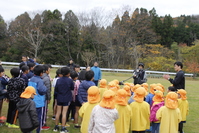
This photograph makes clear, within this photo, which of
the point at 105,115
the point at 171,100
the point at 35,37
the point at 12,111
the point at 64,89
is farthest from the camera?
the point at 35,37

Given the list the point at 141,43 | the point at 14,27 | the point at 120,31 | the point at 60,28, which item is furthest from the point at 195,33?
the point at 14,27

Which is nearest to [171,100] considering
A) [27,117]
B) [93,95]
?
[93,95]

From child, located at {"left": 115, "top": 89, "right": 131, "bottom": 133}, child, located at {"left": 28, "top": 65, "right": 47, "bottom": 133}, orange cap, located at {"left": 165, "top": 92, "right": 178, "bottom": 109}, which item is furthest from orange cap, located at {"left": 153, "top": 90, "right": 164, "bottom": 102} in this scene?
child, located at {"left": 28, "top": 65, "right": 47, "bottom": 133}

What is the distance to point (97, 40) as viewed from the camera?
1300 inches

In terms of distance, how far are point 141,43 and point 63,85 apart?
101 ft

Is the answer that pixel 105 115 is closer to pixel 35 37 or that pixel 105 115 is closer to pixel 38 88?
pixel 38 88

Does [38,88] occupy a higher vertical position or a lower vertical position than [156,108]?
higher

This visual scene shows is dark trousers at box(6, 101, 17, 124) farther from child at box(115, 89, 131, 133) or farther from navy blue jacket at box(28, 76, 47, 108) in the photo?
child at box(115, 89, 131, 133)

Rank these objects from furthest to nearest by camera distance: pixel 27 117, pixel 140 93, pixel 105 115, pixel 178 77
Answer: pixel 178 77 → pixel 140 93 → pixel 27 117 → pixel 105 115

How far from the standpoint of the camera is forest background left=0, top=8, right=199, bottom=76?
29297 millimetres

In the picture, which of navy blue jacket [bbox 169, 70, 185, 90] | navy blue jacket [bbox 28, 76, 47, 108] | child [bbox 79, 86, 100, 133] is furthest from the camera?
navy blue jacket [bbox 169, 70, 185, 90]

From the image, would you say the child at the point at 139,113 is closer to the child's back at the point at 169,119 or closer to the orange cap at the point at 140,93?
the orange cap at the point at 140,93

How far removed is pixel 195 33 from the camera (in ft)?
126

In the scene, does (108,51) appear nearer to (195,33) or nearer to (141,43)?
(141,43)
